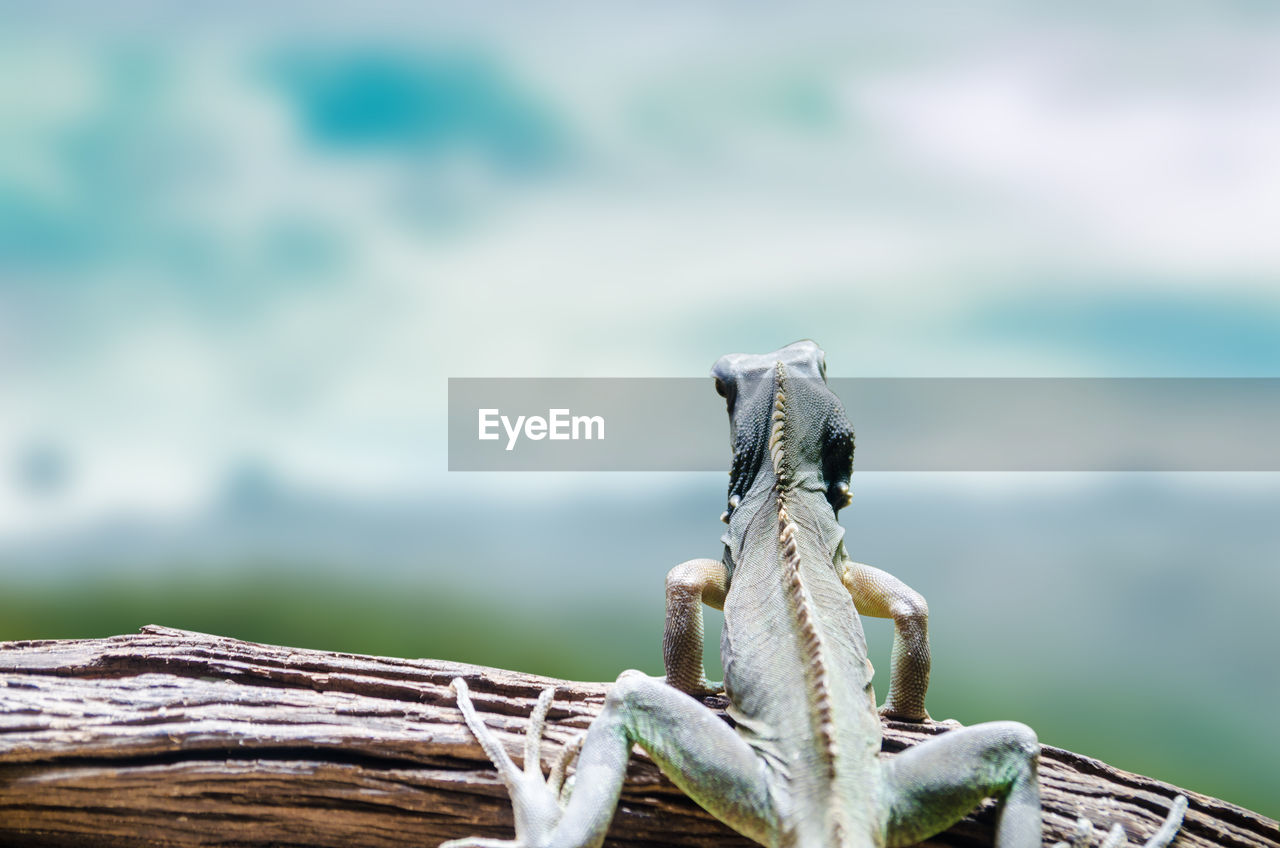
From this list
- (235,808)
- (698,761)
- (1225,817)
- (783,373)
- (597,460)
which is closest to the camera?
(698,761)

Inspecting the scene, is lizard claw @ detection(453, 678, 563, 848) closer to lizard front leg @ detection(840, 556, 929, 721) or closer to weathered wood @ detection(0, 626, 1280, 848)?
weathered wood @ detection(0, 626, 1280, 848)

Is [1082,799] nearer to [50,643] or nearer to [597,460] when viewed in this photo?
[597,460]

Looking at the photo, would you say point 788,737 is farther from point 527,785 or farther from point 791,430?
point 791,430

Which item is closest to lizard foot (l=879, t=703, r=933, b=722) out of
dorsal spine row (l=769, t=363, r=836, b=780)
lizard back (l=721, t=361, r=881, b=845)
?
lizard back (l=721, t=361, r=881, b=845)

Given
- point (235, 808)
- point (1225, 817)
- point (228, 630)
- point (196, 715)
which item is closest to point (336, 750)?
point (235, 808)

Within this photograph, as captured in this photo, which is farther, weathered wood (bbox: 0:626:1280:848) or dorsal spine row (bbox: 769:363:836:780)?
weathered wood (bbox: 0:626:1280:848)

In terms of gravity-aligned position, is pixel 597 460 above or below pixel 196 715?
above

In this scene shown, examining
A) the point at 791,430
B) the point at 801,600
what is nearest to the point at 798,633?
the point at 801,600
